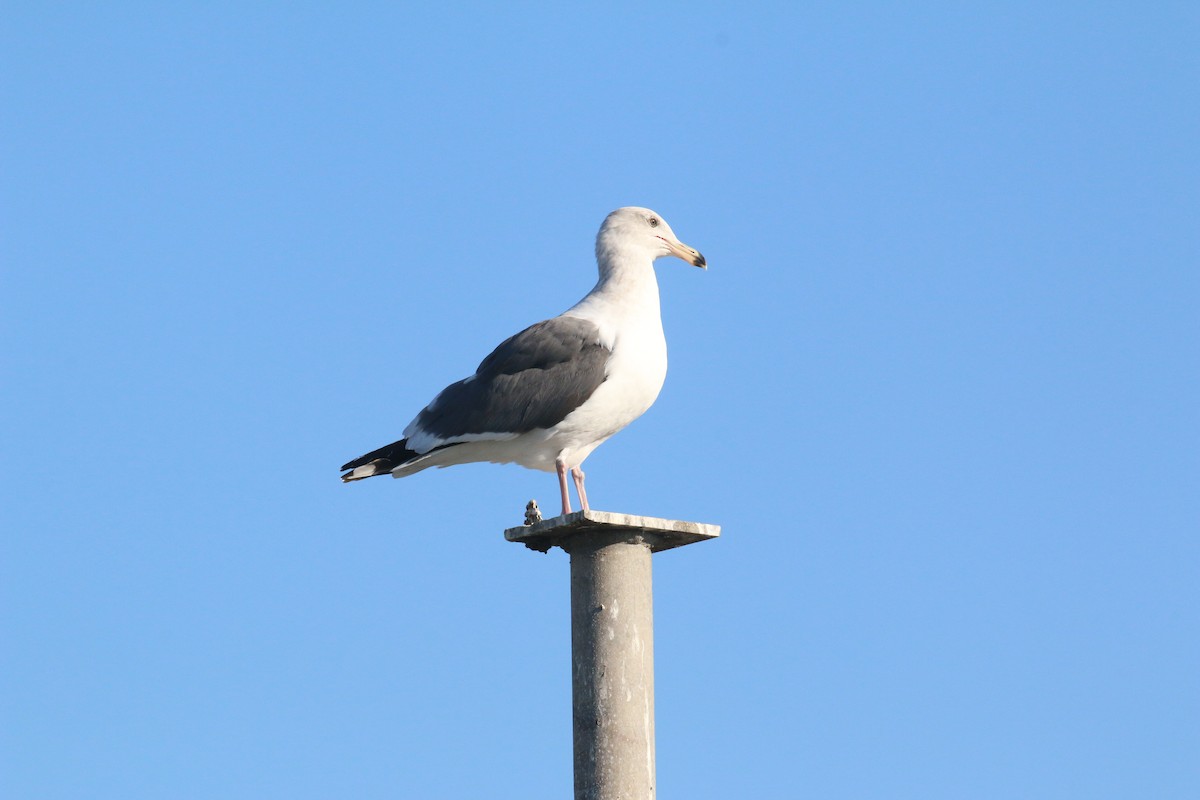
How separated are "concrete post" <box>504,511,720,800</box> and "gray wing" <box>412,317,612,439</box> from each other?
2062 mm

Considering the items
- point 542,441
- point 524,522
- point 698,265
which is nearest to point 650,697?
point 524,522

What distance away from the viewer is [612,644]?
400 inches

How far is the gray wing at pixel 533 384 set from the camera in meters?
12.5

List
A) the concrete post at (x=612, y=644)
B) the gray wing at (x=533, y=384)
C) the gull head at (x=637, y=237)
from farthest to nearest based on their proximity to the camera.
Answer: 1. the gull head at (x=637, y=237)
2. the gray wing at (x=533, y=384)
3. the concrete post at (x=612, y=644)

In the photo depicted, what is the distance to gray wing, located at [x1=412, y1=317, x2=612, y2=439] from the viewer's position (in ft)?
40.9

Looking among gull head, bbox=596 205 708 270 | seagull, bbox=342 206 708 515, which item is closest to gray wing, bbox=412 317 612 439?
seagull, bbox=342 206 708 515

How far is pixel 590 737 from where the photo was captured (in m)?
10.1

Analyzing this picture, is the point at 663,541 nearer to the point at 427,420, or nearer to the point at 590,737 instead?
the point at 590,737

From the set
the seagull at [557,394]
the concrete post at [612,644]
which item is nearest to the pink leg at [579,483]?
the seagull at [557,394]

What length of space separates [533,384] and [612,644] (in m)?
3.09

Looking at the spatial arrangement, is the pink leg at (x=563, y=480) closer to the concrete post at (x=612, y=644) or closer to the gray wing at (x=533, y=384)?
the gray wing at (x=533, y=384)

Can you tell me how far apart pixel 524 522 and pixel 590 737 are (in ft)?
6.69

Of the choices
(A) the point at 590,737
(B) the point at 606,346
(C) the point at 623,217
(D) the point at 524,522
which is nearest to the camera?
(A) the point at 590,737

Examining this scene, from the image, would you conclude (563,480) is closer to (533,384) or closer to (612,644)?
(533,384)
